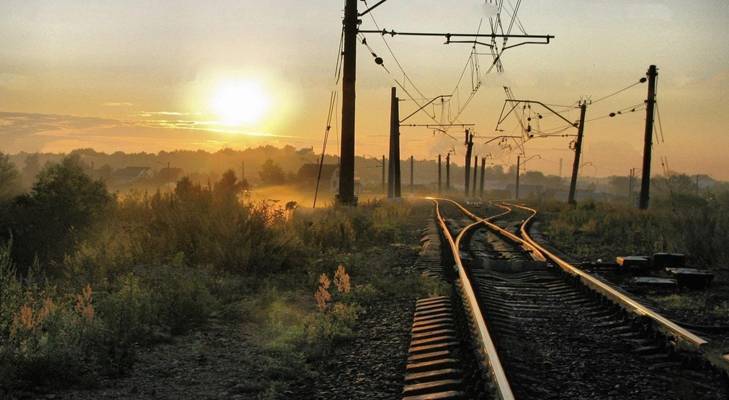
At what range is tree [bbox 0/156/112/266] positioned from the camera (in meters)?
12.1

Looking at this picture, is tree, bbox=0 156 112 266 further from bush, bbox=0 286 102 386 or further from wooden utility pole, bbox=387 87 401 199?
wooden utility pole, bbox=387 87 401 199

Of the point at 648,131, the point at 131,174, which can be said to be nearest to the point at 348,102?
the point at 648,131

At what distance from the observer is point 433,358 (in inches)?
230

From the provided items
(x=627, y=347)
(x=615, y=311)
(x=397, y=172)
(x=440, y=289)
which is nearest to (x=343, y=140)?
(x=440, y=289)

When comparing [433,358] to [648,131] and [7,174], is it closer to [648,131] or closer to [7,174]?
[7,174]

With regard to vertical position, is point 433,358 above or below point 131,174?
above

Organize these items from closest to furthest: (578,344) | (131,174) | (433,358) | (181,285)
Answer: (433,358) < (578,344) < (181,285) < (131,174)

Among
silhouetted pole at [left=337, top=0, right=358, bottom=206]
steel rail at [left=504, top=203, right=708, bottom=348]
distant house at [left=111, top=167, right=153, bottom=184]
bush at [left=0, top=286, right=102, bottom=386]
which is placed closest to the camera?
bush at [left=0, top=286, right=102, bottom=386]

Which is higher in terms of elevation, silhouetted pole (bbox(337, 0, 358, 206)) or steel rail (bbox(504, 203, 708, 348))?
silhouetted pole (bbox(337, 0, 358, 206))

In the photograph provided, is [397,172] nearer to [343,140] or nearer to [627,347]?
[343,140]

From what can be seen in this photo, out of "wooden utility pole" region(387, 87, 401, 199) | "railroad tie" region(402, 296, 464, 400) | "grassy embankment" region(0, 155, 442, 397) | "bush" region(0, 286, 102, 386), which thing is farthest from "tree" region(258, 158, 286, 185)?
"bush" region(0, 286, 102, 386)

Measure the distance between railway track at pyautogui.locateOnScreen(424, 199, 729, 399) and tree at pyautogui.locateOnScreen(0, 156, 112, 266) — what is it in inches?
313

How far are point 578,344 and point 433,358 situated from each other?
5.78 feet

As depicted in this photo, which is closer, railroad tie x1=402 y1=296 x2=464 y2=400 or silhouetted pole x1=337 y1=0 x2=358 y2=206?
railroad tie x1=402 y1=296 x2=464 y2=400
